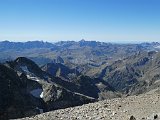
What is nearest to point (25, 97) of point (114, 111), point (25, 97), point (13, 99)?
point (25, 97)

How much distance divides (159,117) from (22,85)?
93822mm

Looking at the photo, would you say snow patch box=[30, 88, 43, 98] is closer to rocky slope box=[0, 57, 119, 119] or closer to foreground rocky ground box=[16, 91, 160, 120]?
rocky slope box=[0, 57, 119, 119]

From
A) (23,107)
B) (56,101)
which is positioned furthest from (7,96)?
(56,101)

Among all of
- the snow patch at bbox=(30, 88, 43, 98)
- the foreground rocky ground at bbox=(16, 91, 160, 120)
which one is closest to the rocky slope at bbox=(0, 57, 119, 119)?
the snow patch at bbox=(30, 88, 43, 98)

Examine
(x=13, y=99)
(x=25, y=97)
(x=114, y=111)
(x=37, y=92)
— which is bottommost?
(x=37, y=92)

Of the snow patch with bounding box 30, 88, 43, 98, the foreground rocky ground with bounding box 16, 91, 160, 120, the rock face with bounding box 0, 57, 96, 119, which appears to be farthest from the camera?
the snow patch with bounding box 30, 88, 43, 98

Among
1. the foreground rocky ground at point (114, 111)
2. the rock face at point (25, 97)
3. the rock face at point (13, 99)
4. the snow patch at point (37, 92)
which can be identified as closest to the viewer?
the foreground rocky ground at point (114, 111)

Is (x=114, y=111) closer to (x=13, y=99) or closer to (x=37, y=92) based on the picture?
(x=13, y=99)

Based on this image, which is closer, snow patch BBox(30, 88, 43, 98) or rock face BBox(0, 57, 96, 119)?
rock face BBox(0, 57, 96, 119)

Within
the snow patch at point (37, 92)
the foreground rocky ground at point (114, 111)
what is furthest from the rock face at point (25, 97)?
the foreground rocky ground at point (114, 111)

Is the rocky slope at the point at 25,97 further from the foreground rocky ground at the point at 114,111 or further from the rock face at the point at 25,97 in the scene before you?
the foreground rocky ground at the point at 114,111

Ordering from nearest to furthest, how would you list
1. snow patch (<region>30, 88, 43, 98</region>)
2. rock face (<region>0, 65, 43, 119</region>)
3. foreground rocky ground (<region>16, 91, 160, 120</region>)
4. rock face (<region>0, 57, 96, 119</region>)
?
foreground rocky ground (<region>16, 91, 160, 120</region>) < rock face (<region>0, 65, 43, 119</region>) < rock face (<region>0, 57, 96, 119</region>) < snow patch (<region>30, 88, 43, 98</region>)

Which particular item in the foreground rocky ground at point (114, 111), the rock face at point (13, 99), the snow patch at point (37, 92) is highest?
the foreground rocky ground at point (114, 111)

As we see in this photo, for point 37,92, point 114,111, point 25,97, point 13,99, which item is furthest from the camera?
point 37,92
